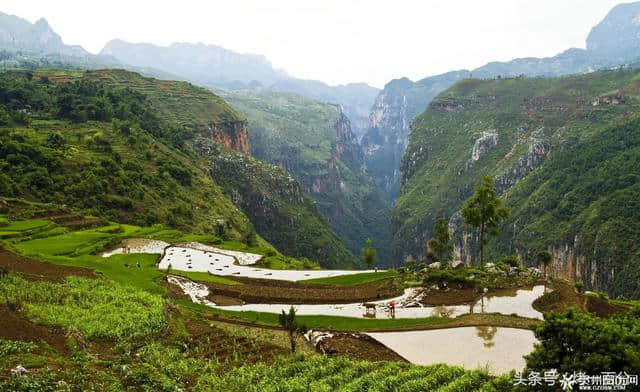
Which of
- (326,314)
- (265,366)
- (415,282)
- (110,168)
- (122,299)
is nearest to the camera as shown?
(265,366)

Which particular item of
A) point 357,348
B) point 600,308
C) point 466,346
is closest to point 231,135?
point 600,308

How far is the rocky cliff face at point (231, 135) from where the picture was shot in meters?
165

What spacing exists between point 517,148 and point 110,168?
15435 cm

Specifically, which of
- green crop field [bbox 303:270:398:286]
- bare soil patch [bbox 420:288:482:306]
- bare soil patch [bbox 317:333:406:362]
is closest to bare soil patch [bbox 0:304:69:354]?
bare soil patch [bbox 317:333:406:362]

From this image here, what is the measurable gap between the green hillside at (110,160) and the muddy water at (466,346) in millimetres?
51683

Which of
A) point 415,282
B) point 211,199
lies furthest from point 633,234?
point 211,199

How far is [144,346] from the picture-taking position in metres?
25.3

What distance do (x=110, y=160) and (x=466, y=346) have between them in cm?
7319

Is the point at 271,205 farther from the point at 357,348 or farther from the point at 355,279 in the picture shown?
the point at 357,348

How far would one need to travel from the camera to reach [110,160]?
83312 millimetres

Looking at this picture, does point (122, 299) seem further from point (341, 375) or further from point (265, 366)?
point (341, 375)

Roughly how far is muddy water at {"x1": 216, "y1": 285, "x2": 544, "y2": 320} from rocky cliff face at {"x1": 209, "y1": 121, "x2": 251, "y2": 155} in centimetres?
13043

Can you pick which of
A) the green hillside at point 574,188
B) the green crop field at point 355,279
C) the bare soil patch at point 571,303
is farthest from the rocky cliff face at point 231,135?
the bare soil patch at point 571,303

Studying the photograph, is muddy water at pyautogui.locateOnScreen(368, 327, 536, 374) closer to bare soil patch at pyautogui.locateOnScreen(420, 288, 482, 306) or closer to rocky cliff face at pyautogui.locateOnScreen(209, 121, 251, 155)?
bare soil patch at pyautogui.locateOnScreen(420, 288, 482, 306)
